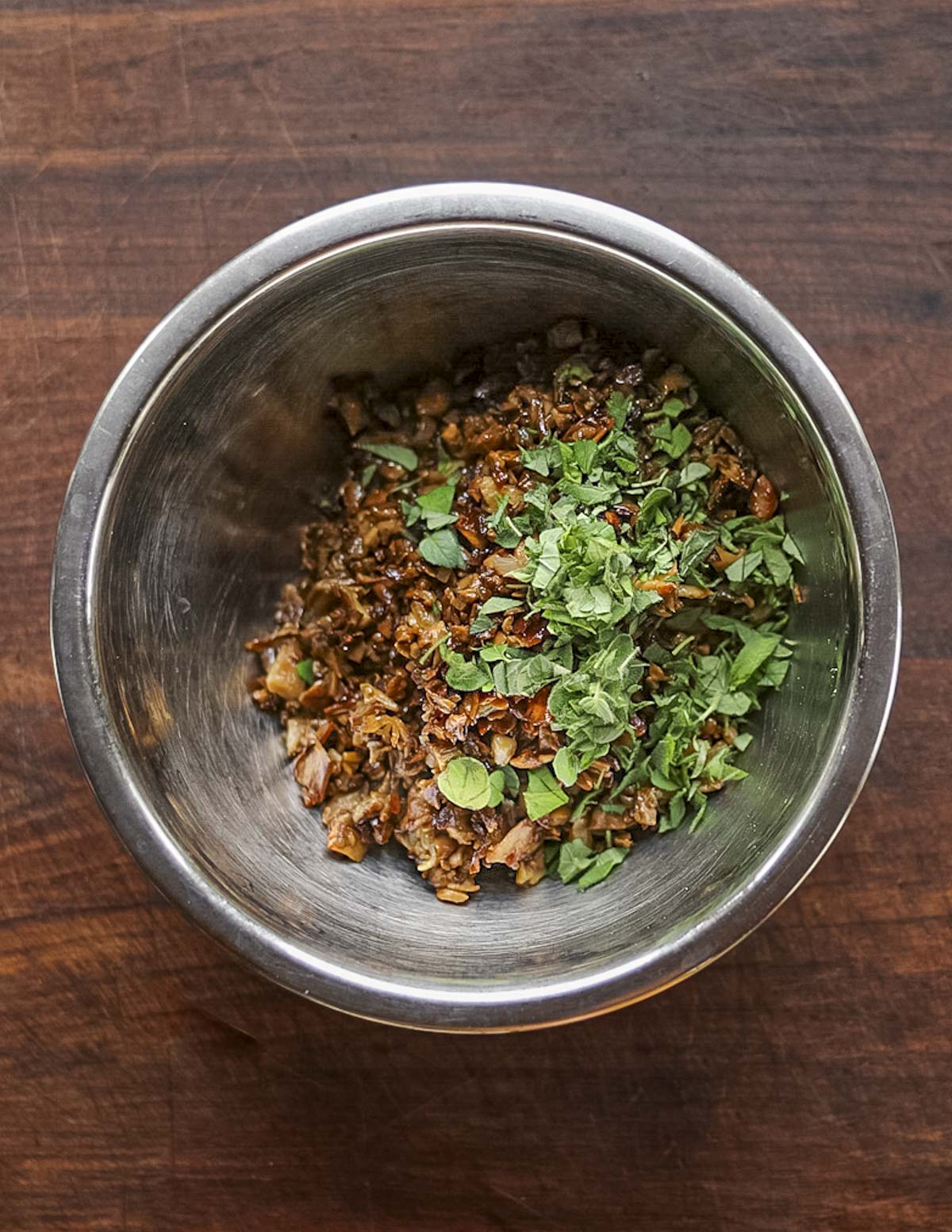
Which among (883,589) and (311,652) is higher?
(883,589)

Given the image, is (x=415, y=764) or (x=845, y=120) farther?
(x=845, y=120)

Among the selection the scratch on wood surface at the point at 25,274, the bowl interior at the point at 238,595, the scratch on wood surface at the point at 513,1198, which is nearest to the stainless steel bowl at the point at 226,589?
the bowl interior at the point at 238,595

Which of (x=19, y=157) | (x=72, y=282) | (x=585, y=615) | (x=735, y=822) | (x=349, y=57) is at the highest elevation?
(x=349, y=57)

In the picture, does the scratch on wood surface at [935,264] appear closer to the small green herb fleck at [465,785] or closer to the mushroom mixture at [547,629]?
the mushroom mixture at [547,629]

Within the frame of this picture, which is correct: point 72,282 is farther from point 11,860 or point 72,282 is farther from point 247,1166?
point 247,1166

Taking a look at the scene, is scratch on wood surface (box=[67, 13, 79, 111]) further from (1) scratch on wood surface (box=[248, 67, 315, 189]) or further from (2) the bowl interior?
(2) the bowl interior

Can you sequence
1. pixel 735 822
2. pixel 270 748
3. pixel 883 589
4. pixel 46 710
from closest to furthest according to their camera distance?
pixel 883 589, pixel 735 822, pixel 270 748, pixel 46 710

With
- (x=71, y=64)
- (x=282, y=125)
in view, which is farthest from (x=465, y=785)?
(x=71, y=64)

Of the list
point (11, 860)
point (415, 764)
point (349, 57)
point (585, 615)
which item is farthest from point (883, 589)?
point (11, 860)
